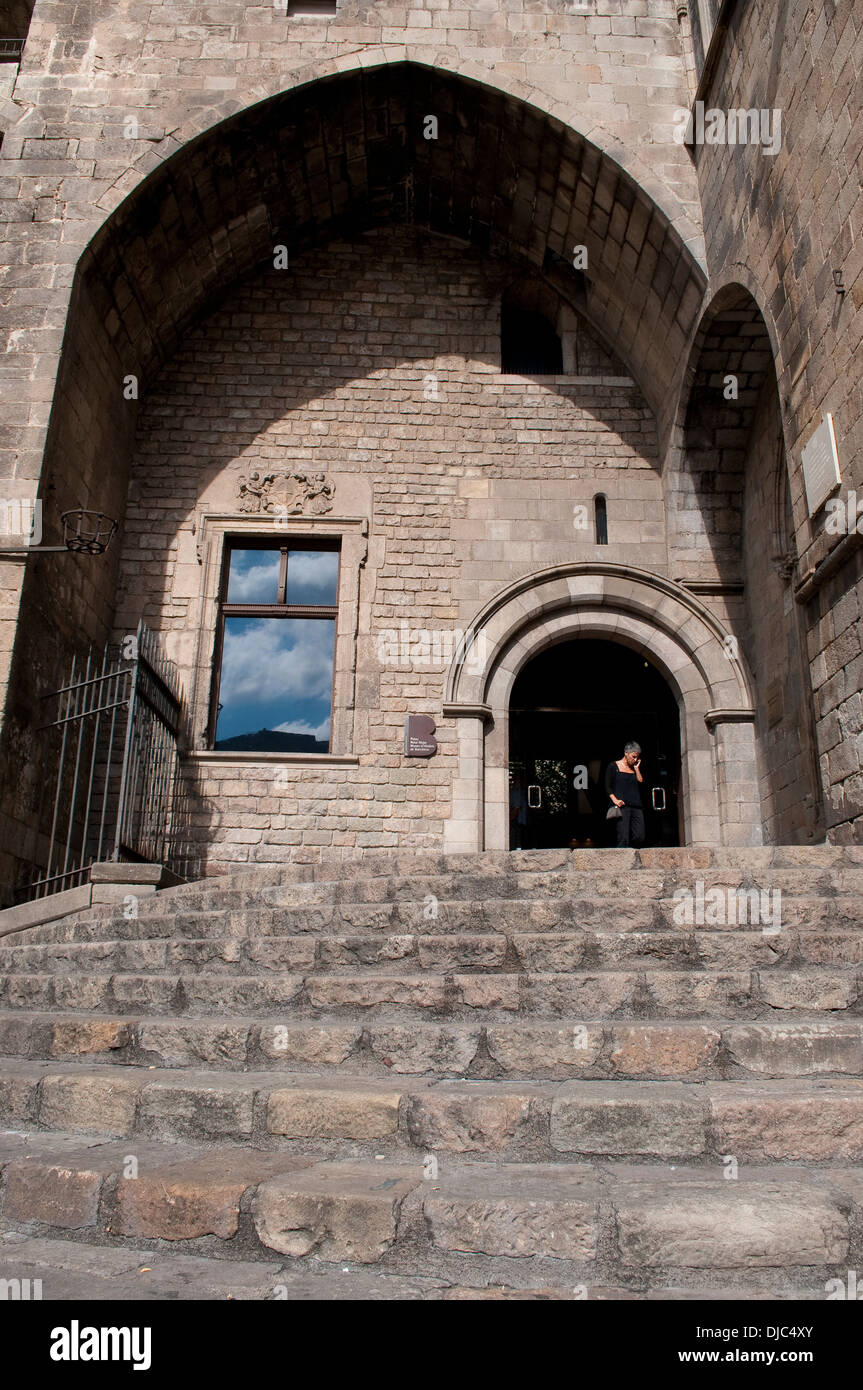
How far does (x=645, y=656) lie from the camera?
9.38 metres

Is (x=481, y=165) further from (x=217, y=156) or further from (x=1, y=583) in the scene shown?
(x=1, y=583)

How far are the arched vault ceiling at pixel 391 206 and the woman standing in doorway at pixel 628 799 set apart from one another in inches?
145

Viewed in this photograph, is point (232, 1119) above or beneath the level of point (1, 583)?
beneath

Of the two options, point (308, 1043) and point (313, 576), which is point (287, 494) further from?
point (308, 1043)

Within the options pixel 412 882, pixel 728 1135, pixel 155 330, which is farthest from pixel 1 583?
pixel 728 1135

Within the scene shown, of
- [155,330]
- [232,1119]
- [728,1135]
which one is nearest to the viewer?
[728,1135]

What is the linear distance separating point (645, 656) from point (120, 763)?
16.3ft

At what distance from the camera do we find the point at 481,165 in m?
9.69

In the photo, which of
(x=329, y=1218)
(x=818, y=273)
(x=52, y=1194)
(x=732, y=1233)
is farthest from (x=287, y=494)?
(x=732, y=1233)

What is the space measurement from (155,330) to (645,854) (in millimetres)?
7531

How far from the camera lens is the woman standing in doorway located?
8.36 metres

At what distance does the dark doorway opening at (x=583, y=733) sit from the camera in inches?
451

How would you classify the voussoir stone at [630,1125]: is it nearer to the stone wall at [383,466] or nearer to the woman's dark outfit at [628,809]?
the woman's dark outfit at [628,809]

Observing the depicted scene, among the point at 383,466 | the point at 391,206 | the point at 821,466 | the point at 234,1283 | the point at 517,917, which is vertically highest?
the point at 391,206
